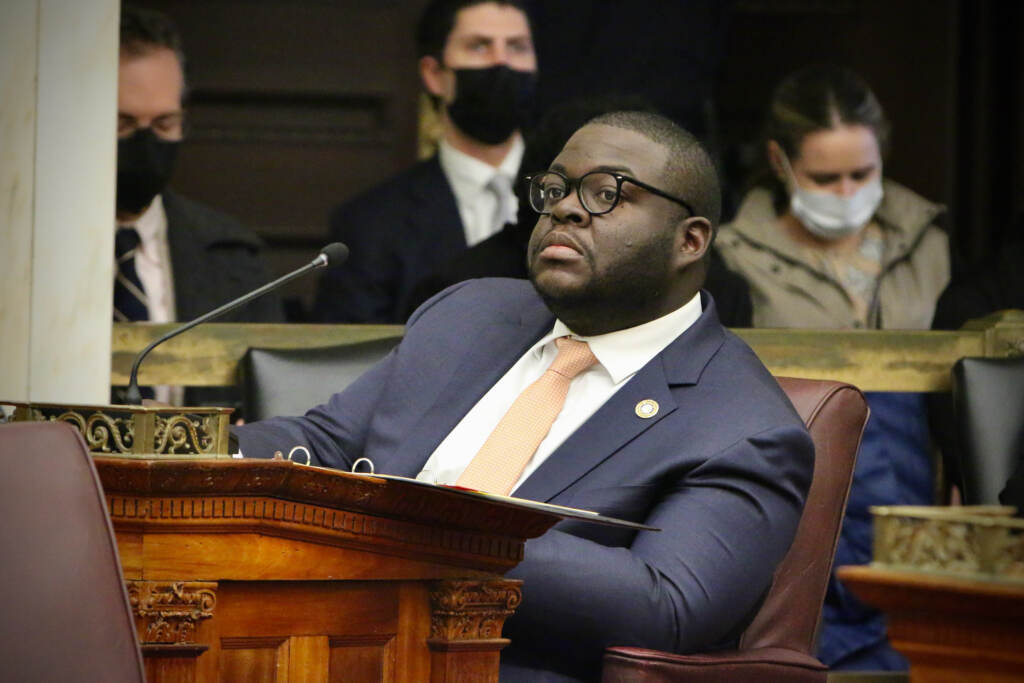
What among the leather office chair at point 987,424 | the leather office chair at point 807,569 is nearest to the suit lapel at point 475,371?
the leather office chair at point 807,569

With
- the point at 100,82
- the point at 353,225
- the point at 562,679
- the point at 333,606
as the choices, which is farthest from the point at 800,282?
the point at 333,606

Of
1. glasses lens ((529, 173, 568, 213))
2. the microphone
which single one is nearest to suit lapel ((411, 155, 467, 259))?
glasses lens ((529, 173, 568, 213))

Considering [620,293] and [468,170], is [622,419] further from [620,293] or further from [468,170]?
[468,170]

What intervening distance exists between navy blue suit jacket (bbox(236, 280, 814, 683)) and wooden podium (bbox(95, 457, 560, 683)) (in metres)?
0.41

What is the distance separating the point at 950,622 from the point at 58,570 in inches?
33.3

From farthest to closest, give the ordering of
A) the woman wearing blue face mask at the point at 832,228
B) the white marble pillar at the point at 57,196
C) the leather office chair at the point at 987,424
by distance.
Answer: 1. the woman wearing blue face mask at the point at 832,228
2. the white marble pillar at the point at 57,196
3. the leather office chair at the point at 987,424

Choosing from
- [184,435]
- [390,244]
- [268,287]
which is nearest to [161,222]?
[390,244]

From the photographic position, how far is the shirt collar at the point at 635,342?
284 cm

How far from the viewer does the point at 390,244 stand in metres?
4.59

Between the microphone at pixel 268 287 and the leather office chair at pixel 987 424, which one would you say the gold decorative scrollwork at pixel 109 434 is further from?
the leather office chair at pixel 987 424

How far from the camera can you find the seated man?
2.40 m

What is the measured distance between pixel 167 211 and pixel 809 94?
171 centimetres

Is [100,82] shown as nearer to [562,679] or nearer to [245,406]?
[245,406]

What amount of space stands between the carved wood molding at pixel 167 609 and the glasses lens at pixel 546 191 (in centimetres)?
125
